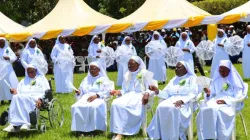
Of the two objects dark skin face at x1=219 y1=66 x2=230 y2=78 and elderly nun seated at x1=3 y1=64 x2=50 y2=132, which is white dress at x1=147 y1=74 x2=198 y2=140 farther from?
elderly nun seated at x1=3 y1=64 x2=50 y2=132

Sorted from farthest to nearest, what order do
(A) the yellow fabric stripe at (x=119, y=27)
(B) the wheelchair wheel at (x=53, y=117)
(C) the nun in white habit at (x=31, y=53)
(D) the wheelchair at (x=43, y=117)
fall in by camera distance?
(A) the yellow fabric stripe at (x=119, y=27) → (C) the nun in white habit at (x=31, y=53) → (B) the wheelchair wheel at (x=53, y=117) → (D) the wheelchair at (x=43, y=117)

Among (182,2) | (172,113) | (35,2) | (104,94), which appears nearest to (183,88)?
(172,113)

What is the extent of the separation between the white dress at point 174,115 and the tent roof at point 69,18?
1598 cm

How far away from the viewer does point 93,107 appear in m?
9.96

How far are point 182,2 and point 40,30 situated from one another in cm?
665

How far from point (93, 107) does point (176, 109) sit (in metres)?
1.81

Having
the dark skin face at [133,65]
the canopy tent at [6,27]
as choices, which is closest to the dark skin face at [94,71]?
the dark skin face at [133,65]

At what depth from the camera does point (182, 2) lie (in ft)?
79.3

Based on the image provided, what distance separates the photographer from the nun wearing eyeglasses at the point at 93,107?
9969 mm

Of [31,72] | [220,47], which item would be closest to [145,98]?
[31,72]

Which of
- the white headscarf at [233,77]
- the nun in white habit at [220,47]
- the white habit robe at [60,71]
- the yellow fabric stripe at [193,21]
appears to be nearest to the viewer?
the white headscarf at [233,77]

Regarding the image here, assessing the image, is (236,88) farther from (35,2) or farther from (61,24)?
(35,2)

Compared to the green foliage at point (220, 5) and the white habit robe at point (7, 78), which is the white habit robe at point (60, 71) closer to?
the white habit robe at point (7, 78)

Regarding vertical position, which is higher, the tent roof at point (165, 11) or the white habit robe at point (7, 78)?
the tent roof at point (165, 11)
